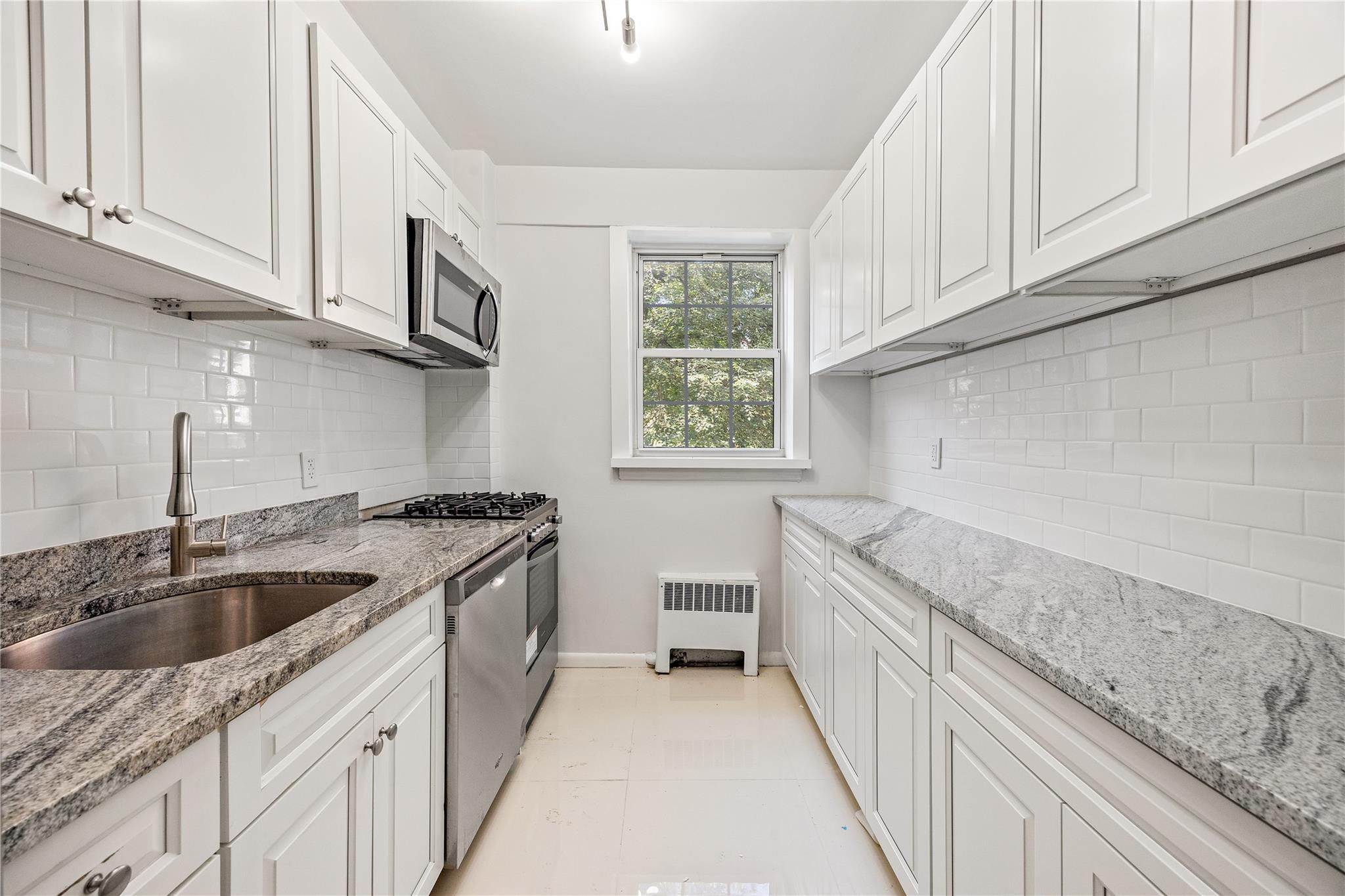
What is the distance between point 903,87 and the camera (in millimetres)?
2143

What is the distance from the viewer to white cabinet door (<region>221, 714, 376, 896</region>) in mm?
717

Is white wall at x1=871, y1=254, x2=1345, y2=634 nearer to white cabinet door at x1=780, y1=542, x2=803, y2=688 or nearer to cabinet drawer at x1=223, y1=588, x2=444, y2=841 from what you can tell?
white cabinet door at x1=780, y1=542, x2=803, y2=688

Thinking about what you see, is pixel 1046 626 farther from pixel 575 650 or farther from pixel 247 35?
pixel 575 650

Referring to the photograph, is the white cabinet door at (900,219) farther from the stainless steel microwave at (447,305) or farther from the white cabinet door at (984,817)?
the stainless steel microwave at (447,305)

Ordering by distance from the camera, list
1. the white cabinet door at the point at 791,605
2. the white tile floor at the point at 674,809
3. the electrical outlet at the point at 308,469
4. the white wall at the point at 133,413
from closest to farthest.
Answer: the white wall at the point at 133,413 < the white tile floor at the point at 674,809 < the electrical outlet at the point at 308,469 < the white cabinet door at the point at 791,605

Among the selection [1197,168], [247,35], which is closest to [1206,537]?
Result: [1197,168]

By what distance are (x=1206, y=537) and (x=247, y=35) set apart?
7.68 feet

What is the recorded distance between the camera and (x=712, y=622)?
2650 millimetres

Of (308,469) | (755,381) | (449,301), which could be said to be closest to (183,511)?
(308,469)

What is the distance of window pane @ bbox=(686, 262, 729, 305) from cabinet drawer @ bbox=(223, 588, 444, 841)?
2.31 metres

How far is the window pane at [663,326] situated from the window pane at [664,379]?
0.38 ft

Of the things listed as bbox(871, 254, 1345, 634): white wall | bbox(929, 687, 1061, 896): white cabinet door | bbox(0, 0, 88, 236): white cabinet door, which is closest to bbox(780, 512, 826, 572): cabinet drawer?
bbox(871, 254, 1345, 634): white wall

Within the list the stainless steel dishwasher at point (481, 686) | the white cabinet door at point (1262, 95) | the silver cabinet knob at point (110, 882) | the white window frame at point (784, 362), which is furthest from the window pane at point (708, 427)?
the silver cabinet knob at point (110, 882)

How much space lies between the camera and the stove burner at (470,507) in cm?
203
